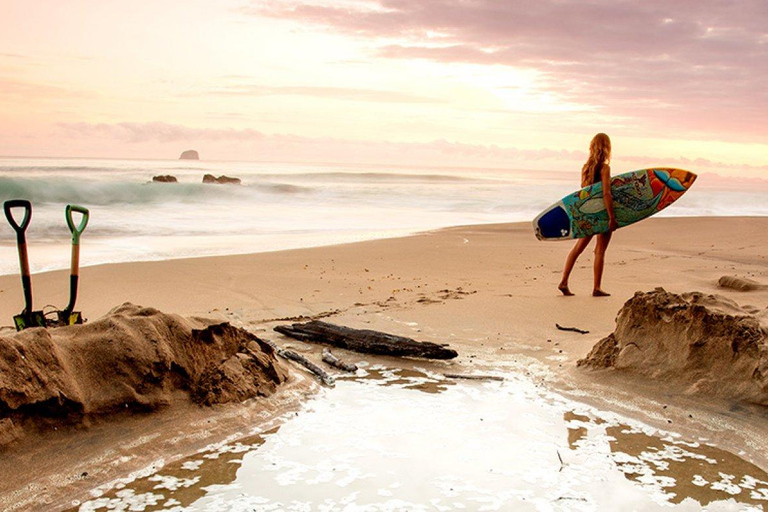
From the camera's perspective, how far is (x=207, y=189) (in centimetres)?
2769

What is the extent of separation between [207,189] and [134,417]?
81.4ft

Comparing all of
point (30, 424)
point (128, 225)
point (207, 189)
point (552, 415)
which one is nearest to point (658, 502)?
point (552, 415)

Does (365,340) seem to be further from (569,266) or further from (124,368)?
(569,266)

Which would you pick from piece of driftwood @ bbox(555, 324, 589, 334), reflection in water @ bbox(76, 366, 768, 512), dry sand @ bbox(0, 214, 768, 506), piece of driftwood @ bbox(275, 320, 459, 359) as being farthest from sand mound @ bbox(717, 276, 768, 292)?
reflection in water @ bbox(76, 366, 768, 512)

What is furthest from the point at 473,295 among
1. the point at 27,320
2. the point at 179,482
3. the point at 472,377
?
the point at 179,482

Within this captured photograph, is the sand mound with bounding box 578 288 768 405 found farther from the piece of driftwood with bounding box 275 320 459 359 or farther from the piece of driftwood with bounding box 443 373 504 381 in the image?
the piece of driftwood with bounding box 275 320 459 359

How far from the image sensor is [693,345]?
4469 millimetres

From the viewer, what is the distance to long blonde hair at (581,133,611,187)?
24.2 feet

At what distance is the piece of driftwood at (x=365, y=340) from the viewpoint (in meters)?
5.05

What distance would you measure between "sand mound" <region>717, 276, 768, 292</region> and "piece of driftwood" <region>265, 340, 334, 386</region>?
16.8 ft

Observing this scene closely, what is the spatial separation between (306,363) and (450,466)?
178 cm

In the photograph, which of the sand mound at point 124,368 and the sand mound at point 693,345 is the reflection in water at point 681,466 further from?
the sand mound at point 124,368

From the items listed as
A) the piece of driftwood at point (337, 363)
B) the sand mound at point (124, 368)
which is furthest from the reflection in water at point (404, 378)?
the sand mound at point (124, 368)

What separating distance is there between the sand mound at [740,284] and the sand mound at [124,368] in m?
5.41
